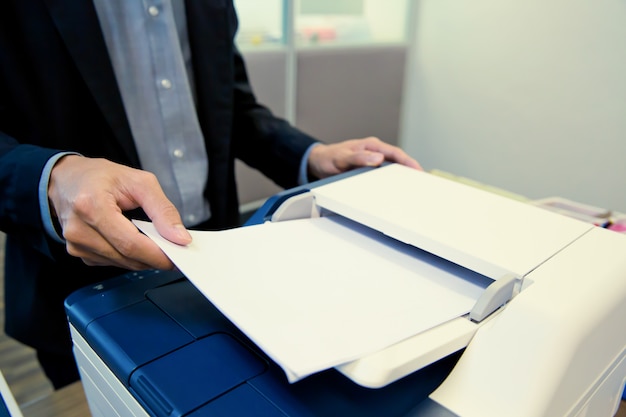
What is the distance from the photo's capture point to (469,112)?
1507 millimetres

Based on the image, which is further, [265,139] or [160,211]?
[265,139]

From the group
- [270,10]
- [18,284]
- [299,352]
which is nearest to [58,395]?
Result: [18,284]

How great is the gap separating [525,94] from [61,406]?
1.35 m

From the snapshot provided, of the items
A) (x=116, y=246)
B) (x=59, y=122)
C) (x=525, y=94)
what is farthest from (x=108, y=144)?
(x=525, y=94)

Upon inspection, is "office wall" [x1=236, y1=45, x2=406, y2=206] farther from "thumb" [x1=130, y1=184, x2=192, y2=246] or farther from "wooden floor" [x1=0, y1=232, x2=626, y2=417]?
"thumb" [x1=130, y1=184, x2=192, y2=246]

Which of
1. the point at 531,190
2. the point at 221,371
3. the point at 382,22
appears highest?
the point at 382,22

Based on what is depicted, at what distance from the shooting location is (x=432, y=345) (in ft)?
0.99

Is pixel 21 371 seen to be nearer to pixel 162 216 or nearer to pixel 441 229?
pixel 162 216

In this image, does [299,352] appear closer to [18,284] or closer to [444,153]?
[18,284]

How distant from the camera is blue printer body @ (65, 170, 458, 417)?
0.29 meters

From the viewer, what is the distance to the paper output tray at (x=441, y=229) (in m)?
0.29

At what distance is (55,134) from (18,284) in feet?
0.72

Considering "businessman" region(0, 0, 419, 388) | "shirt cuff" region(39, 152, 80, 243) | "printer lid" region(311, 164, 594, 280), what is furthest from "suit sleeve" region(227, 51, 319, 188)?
"shirt cuff" region(39, 152, 80, 243)

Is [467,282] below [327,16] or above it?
below
